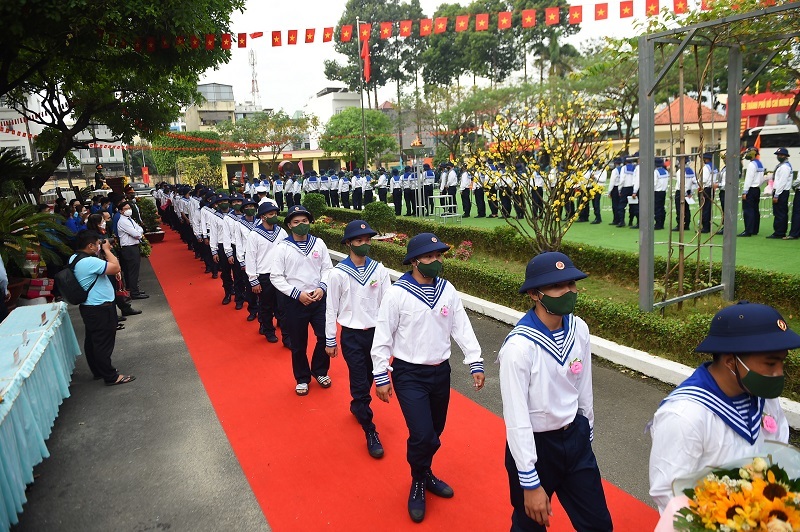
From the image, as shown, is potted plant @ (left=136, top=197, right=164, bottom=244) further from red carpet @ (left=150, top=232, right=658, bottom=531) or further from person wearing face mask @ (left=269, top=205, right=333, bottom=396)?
person wearing face mask @ (left=269, top=205, right=333, bottom=396)

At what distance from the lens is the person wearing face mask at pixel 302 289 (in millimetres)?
5949

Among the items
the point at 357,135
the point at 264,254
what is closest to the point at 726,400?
the point at 264,254

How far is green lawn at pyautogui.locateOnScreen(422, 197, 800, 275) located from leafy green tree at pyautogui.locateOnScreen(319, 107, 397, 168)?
92.4 ft

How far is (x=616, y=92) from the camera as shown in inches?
1059

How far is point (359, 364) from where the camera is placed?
16.1ft

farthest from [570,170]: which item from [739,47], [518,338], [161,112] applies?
[161,112]

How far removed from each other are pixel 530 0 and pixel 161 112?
3092 centimetres

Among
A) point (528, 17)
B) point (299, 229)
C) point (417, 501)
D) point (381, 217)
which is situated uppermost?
point (528, 17)

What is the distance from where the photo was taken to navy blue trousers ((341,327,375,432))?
484cm

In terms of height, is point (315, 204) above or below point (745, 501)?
below

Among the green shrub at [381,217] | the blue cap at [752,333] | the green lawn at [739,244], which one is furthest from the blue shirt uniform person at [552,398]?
the green shrub at [381,217]

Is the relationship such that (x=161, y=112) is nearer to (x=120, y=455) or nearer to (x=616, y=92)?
(x=120, y=455)

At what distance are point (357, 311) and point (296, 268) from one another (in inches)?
54.6

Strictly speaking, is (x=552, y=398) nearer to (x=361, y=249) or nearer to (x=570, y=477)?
(x=570, y=477)
